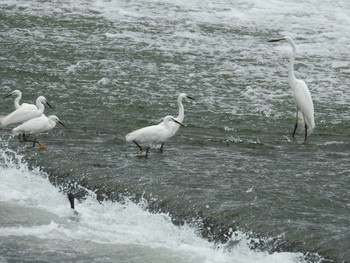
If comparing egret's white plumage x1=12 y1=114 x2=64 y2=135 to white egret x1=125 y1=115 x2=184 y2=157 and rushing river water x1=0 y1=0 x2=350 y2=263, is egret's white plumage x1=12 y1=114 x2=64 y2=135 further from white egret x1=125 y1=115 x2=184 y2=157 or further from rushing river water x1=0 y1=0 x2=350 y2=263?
white egret x1=125 y1=115 x2=184 y2=157

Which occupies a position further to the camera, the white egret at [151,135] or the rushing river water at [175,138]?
the white egret at [151,135]

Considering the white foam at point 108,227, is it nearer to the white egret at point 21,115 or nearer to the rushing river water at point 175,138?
the rushing river water at point 175,138

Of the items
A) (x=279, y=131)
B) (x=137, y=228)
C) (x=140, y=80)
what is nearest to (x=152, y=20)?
(x=140, y=80)

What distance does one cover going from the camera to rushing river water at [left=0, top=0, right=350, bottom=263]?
11.0 m

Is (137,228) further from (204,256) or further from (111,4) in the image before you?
(111,4)

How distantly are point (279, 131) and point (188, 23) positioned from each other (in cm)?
909

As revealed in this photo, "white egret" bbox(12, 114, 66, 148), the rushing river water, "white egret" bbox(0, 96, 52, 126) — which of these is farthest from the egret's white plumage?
"white egret" bbox(0, 96, 52, 126)

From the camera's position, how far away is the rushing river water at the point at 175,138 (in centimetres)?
1095

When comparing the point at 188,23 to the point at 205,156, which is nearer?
the point at 205,156

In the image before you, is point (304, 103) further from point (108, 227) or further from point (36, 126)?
point (108, 227)

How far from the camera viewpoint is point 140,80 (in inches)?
771

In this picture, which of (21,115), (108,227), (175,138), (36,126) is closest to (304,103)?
(175,138)

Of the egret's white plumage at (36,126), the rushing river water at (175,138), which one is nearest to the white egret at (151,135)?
the rushing river water at (175,138)

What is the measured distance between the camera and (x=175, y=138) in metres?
15.3
